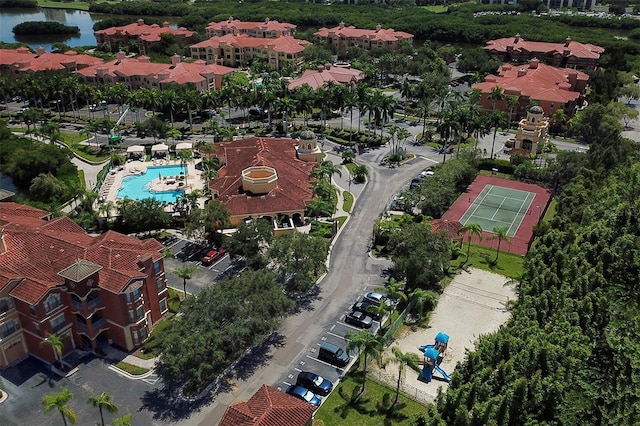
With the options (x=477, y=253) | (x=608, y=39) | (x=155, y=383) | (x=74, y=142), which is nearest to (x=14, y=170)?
(x=74, y=142)

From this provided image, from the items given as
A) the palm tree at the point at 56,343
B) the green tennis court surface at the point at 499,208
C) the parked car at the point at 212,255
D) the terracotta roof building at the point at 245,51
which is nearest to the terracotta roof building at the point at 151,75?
the terracotta roof building at the point at 245,51

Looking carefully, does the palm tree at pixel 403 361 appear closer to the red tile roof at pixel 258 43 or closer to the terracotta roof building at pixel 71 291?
the terracotta roof building at pixel 71 291

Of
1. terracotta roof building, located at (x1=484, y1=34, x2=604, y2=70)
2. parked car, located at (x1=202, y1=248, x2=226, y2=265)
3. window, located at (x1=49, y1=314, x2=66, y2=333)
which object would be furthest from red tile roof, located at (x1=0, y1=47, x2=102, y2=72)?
terracotta roof building, located at (x1=484, y1=34, x2=604, y2=70)

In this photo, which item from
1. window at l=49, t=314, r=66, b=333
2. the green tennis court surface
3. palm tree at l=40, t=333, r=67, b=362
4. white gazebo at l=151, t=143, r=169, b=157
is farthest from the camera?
white gazebo at l=151, t=143, r=169, b=157

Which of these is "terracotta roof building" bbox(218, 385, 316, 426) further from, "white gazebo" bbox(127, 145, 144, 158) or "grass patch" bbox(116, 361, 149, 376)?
"white gazebo" bbox(127, 145, 144, 158)

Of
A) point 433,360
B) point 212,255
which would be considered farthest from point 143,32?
point 433,360

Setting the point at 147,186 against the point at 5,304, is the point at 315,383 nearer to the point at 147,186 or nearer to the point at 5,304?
the point at 5,304

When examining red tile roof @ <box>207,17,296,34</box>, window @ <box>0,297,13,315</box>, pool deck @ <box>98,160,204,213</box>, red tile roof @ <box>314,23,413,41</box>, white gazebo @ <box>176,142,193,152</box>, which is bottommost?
pool deck @ <box>98,160,204,213</box>
